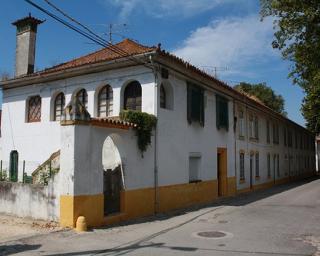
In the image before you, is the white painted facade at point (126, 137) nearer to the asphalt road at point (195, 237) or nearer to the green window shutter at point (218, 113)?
the green window shutter at point (218, 113)

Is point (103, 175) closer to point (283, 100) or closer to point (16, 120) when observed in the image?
point (16, 120)

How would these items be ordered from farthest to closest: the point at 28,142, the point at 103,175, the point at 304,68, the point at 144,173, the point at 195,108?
1. the point at 28,142
2. the point at 195,108
3. the point at 304,68
4. the point at 144,173
5. the point at 103,175

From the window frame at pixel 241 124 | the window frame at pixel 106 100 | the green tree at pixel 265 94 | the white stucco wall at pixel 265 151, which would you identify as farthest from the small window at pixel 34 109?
the green tree at pixel 265 94

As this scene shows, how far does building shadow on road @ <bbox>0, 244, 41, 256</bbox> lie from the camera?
8.64m

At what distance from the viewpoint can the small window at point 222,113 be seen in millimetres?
20188

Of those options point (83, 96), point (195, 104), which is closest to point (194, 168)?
point (195, 104)

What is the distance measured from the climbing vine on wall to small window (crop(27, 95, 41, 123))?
6.99 meters

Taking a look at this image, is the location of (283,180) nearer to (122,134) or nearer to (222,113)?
(222,113)

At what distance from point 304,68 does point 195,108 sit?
4788 millimetres

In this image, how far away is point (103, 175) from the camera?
12.4 m

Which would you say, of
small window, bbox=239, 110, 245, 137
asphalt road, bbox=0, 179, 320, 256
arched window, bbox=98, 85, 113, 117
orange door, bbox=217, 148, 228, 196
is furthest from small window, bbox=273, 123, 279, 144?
arched window, bbox=98, 85, 113, 117

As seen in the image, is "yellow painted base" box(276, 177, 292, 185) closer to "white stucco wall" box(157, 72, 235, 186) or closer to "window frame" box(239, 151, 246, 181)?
"window frame" box(239, 151, 246, 181)

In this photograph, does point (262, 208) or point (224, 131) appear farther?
point (224, 131)

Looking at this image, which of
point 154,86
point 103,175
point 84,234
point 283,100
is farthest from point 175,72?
point 283,100
